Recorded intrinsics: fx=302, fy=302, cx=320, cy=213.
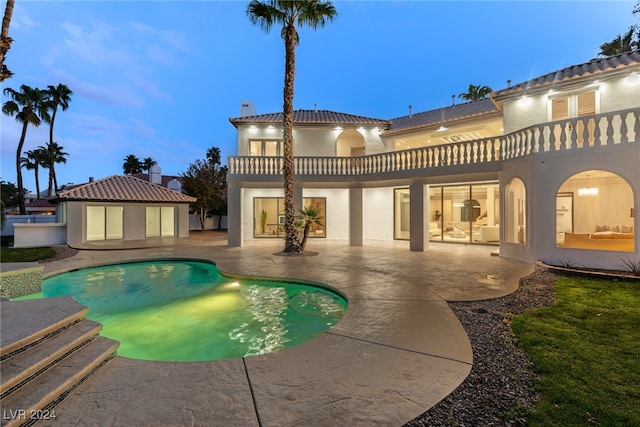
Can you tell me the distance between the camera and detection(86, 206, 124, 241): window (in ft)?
69.3

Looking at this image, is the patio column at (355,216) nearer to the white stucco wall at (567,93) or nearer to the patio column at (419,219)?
the patio column at (419,219)

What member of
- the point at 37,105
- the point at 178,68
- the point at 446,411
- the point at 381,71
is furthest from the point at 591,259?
the point at 381,71

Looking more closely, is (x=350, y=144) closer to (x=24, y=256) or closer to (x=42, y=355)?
(x=24, y=256)

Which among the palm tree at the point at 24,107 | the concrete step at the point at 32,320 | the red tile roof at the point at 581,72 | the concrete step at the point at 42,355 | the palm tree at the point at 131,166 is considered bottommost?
the concrete step at the point at 42,355

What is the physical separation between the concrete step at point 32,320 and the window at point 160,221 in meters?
19.2

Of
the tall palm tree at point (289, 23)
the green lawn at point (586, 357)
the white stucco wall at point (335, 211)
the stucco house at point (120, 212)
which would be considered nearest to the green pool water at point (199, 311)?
the green lawn at point (586, 357)

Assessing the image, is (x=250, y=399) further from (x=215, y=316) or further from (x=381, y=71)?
(x=381, y=71)

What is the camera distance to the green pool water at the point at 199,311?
514cm

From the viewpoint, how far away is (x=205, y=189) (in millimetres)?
27922

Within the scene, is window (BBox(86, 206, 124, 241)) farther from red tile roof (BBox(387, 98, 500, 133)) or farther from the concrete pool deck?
the concrete pool deck

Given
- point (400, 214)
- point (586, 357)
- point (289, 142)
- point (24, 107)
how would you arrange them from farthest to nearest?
1. point (24, 107)
2. point (400, 214)
3. point (289, 142)
4. point (586, 357)

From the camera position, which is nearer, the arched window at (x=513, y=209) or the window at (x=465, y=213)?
the arched window at (x=513, y=209)

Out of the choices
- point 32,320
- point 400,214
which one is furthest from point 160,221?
point 32,320

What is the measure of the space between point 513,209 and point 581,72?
601 cm
